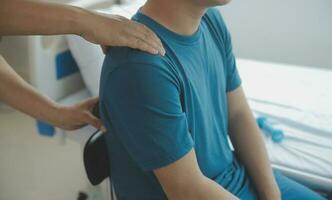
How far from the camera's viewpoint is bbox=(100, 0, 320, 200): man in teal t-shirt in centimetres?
89

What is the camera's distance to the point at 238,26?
8.96ft

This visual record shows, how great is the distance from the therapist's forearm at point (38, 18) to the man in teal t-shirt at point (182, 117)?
0.12 meters

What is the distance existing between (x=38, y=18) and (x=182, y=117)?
0.39 m

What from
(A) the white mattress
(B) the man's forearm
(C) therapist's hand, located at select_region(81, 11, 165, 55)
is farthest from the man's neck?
(A) the white mattress

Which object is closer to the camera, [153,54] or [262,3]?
[153,54]

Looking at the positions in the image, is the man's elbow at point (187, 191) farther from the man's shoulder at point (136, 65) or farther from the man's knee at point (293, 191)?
the man's knee at point (293, 191)

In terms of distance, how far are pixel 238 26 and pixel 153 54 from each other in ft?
6.39

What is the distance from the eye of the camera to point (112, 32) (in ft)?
2.85

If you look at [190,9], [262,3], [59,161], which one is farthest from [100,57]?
[262,3]

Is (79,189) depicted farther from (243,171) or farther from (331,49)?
(331,49)

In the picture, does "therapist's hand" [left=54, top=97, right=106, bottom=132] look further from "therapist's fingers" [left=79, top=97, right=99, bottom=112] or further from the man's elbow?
the man's elbow

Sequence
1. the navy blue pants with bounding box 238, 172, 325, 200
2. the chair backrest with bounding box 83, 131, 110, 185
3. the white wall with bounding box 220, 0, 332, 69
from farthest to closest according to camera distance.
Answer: the white wall with bounding box 220, 0, 332, 69 < the navy blue pants with bounding box 238, 172, 325, 200 < the chair backrest with bounding box 83, 131, 110, 185

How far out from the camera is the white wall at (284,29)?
2.47m

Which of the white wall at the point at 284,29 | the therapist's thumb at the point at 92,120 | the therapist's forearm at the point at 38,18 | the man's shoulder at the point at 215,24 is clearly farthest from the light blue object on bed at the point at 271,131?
the white wall at the point at 284,29
